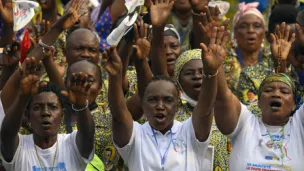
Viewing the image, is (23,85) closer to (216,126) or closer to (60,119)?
(60,119)

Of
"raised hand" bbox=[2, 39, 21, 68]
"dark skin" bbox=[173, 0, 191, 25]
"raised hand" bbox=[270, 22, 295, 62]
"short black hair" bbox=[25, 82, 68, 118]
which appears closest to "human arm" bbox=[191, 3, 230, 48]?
"raised hand" bbox=[270, 22, 295, 62]

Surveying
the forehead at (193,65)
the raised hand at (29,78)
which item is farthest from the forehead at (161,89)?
the raised hand at (29,78)

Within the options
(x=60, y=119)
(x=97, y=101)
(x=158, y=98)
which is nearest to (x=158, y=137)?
(x=158, y=98)

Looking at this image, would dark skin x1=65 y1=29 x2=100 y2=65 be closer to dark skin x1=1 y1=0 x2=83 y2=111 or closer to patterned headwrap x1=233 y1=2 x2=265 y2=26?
dark skin x1=1 y1=0 x2=83 y2=111

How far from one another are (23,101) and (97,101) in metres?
1.82

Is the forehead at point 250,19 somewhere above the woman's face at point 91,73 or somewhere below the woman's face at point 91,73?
above

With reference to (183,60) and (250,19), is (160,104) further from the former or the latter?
(250,19)

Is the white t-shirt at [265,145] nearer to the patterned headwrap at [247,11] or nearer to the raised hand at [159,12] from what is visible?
the raised hand at [159,12]

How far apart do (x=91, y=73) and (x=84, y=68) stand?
3.4 inches

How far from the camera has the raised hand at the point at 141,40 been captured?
28.0 feet

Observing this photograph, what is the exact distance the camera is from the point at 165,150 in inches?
315

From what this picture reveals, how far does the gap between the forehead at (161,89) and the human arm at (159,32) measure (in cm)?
67

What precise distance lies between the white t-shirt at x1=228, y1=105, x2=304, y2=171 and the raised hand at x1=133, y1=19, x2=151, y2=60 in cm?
108

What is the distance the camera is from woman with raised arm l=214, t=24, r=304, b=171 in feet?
26.3
